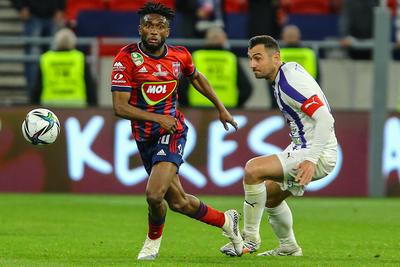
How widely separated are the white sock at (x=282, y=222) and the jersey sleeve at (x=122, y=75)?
60.3 inches

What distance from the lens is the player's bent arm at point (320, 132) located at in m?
9.43

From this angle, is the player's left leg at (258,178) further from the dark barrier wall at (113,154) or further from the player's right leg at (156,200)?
the dark barrier wall at (113,154)

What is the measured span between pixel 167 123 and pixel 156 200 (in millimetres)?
611

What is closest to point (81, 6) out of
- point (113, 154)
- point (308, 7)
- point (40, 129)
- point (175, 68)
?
point (308, 7)

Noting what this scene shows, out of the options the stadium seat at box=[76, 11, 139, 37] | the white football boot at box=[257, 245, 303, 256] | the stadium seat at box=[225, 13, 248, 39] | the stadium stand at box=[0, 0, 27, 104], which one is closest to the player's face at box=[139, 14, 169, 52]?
the white football boot at box=[257, 245, 303, 256]

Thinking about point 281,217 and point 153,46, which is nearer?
point 153,46

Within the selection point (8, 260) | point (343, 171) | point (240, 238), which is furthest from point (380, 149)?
point (8, 260)

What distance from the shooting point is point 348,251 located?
417 inches

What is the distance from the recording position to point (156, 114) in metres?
9.83

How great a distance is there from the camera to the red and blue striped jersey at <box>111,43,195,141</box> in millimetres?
9875

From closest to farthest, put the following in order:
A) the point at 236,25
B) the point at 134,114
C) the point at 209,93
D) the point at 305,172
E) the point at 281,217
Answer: the point at 305,172 < the point at 134,114 < the point at 281,217 < the point at 209,93 < the point at 236,25

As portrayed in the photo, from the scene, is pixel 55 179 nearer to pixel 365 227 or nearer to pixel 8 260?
pixel 365 227

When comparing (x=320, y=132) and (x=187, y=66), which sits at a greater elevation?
(x=187, y=66)

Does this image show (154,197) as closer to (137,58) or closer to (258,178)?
(258,178)
